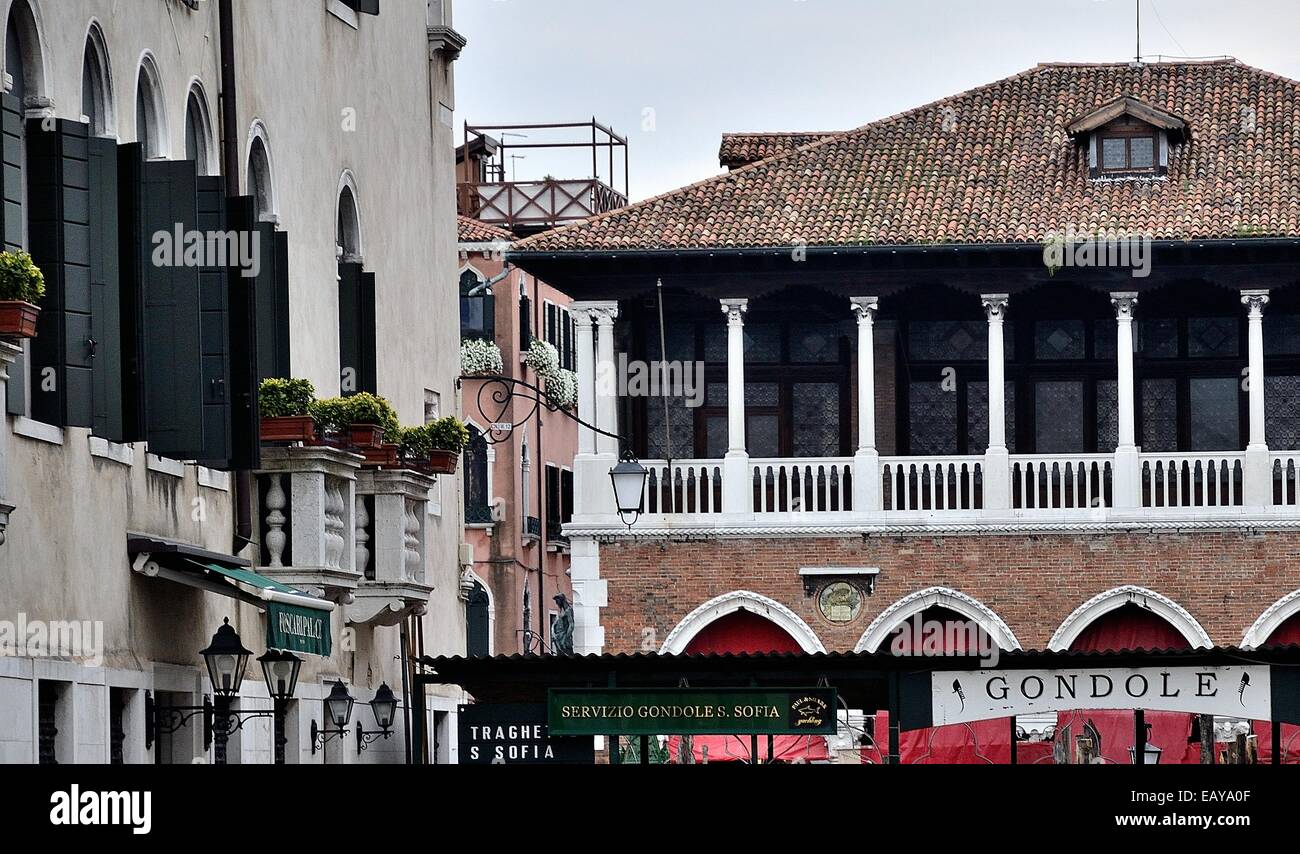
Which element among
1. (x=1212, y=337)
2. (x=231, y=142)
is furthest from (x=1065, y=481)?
(x=231, y=142)

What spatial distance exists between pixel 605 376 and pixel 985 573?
5.27 meters

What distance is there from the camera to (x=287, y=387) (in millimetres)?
17547

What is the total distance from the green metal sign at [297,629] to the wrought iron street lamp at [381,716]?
361cm

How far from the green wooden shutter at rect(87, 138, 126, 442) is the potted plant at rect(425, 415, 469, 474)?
5.87 meters

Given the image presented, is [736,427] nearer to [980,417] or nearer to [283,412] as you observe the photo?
[980,417]

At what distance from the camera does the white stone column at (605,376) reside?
3306 cm

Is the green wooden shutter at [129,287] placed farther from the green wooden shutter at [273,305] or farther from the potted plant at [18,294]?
the green wooden shutter at [273,305]

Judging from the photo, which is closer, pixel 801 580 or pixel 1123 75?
pixel 801 580

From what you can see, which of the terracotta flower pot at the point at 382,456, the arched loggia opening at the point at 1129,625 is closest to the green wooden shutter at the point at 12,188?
the terracotta flower pot at the point at 382,456

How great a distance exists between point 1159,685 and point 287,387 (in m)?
7.28

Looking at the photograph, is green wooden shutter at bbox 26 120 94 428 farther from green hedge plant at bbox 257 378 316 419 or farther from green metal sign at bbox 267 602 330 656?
green hedge plant at bbox 257 378 316 419

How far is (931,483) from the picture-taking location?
106ft
